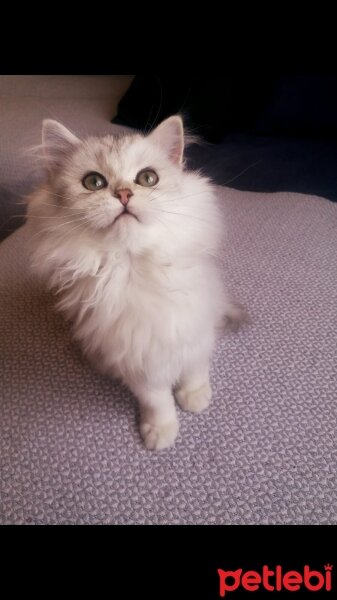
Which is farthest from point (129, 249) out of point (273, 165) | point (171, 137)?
point (273, 165)

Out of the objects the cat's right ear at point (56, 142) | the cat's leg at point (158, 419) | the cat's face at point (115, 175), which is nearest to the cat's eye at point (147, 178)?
the cat's face at point (115, 175)

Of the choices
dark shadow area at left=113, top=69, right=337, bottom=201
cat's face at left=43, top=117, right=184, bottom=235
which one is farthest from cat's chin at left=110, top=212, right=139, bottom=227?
dark shadow area at left=113, top=69, right=337, bottom=201

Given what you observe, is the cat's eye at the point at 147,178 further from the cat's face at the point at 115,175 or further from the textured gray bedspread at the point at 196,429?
the textured gray bedspread at the point at 196,429

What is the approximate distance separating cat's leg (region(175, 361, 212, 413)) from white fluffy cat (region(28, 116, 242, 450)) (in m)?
0.11

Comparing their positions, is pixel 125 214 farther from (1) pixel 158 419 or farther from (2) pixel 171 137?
(1) pixel 158 419

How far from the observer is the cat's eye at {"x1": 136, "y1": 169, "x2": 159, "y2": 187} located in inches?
26.7

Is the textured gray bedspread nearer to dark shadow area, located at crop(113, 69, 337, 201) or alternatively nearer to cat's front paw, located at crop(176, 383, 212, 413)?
cat's front paw, located at crop(176, 383, 212, 413)

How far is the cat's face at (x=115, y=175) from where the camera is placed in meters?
0.62

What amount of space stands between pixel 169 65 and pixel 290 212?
0.89 metres

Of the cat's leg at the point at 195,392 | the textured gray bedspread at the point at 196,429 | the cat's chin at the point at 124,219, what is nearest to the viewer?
the cat's chin at the point at 124,219

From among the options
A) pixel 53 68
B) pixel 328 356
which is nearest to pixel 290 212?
pixel 328 356

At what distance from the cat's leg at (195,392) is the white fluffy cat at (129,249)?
11 cm

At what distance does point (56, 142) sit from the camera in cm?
73

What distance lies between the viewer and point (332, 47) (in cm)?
151
